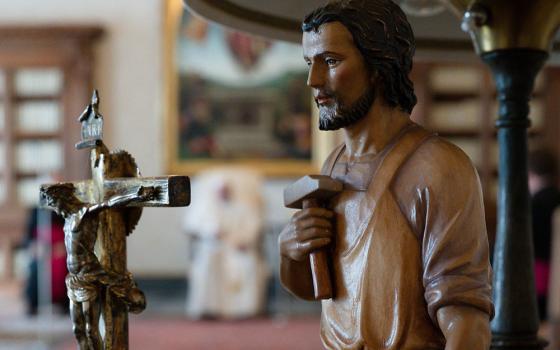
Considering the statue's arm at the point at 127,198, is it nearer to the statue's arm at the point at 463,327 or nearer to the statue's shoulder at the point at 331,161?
the statue's shoulder at the point at 331,161

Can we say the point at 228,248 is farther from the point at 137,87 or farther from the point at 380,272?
the point at 380,272

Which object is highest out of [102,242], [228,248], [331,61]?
[331,61]

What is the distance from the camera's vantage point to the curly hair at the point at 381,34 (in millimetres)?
1400

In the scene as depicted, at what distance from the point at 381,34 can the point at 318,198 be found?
1.00 feet

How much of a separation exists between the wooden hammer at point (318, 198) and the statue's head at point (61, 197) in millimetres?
454

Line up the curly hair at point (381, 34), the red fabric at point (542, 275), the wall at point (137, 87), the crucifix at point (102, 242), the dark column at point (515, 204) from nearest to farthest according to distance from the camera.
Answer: the curly hair at point (381, 34) < the crucifix at point (102, 242) < the dark column at point (515, 204) < the red fabric at point (542, 275) < the wall at point (137, 87)

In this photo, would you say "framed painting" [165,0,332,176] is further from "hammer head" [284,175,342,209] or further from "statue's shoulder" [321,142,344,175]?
"hammer head" [284,175,342,209]

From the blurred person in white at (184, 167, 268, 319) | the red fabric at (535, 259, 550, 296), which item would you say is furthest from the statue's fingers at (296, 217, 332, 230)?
the blurred person in white at (184, 167, 268, 319)

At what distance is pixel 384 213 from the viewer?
1.36 m

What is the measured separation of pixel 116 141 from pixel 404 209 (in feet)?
29.4

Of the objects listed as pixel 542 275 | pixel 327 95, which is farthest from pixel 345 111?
pixel 542 275

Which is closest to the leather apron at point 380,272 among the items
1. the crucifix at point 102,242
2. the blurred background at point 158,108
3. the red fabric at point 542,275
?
the crucifix at point 102,242

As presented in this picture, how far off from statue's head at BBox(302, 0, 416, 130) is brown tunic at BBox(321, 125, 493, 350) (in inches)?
4.3

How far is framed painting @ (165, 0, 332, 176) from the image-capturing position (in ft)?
32.8
